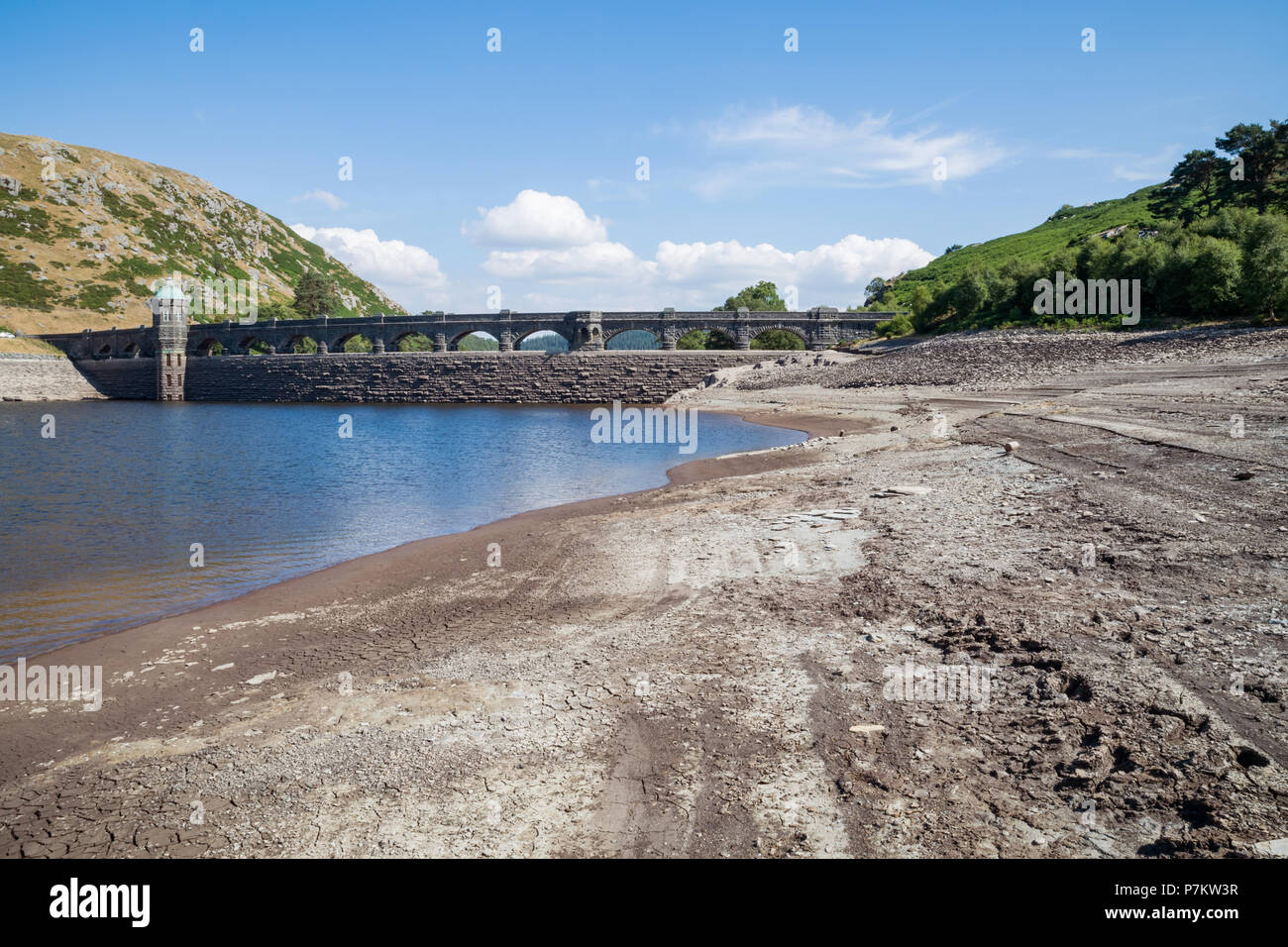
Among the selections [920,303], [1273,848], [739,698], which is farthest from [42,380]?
[1273,848]

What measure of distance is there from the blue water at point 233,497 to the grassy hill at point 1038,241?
57.9 metres

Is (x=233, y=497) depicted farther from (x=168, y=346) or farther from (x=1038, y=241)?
(x=1038, y=241)

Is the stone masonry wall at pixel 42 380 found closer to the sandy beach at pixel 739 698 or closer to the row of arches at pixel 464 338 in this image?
the row of arches at pixel 464 338

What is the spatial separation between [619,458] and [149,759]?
2544cm

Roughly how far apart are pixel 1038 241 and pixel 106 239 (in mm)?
164959

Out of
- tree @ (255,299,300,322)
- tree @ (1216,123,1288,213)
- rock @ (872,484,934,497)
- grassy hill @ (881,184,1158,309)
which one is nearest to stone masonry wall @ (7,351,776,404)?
grassy hill @ (881,184,1158,309)

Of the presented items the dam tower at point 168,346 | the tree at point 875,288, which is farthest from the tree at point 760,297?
the dam tower at point 168,346

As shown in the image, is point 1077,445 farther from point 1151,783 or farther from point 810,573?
point 1151,783

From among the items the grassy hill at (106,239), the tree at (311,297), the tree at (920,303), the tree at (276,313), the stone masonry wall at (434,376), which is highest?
the grassy hill at (106,239)

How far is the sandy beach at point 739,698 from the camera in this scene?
446 centimetres

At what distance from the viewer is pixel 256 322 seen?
9506 centimetres

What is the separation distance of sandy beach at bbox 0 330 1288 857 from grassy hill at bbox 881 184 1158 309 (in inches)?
2896
